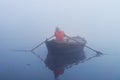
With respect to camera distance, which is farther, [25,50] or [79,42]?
[25,50]

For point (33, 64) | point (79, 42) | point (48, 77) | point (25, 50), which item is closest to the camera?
point (48, 77)

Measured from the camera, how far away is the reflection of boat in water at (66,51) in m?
7.91

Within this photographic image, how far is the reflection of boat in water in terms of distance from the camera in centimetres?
791

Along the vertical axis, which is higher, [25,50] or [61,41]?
[61,41]

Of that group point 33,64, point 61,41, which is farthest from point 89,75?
point 61,41

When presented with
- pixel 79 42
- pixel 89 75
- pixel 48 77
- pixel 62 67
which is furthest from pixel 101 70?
pixel 79 42

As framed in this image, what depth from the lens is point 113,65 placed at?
7312 millimetres

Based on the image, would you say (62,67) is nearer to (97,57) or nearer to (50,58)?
(50,58)

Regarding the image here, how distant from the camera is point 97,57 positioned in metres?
8.35

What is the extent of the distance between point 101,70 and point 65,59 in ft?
4.70

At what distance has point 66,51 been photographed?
843 centimetres

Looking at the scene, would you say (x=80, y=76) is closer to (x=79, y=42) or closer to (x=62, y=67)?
(x=62, y=67)

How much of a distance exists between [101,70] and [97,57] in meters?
1.56

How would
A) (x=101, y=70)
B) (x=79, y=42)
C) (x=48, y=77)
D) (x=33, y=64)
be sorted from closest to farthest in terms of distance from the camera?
(x=48, y=77) → (x=101, y=70) → (x=33, y=64) → (x=79, y=42)
